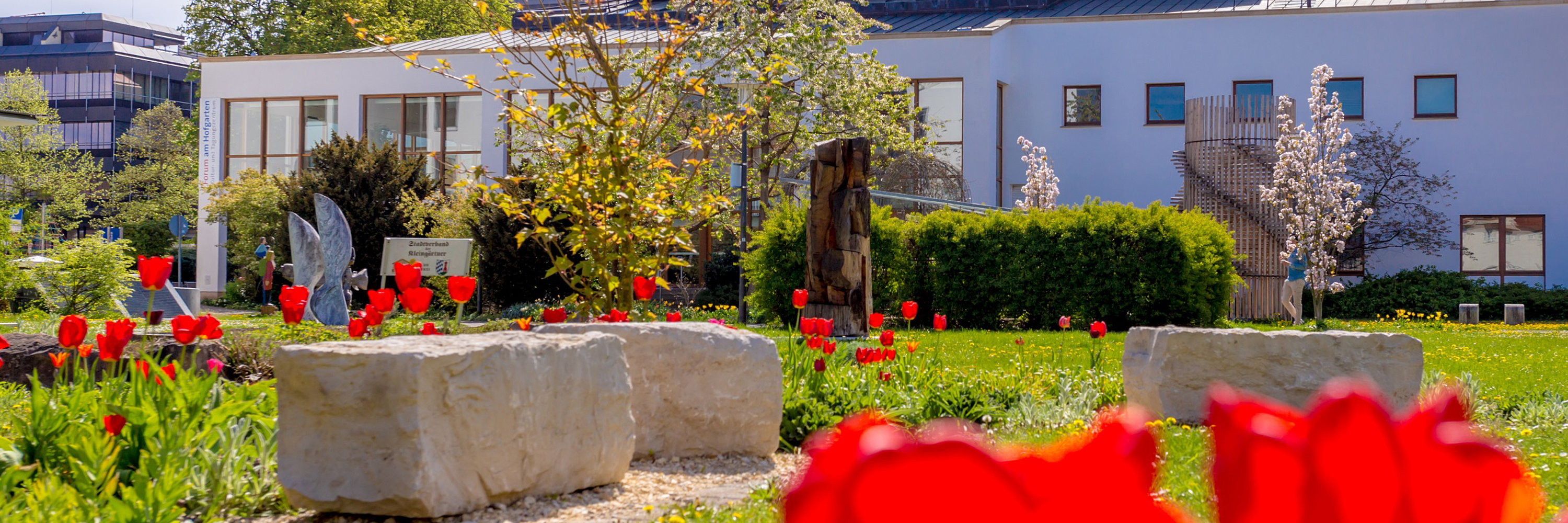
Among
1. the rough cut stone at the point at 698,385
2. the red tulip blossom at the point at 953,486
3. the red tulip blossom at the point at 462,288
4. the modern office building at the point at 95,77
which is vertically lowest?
Result: the rough cut stone at the point at 698,385

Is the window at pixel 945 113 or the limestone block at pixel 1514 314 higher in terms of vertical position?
the window at pixel 945 113

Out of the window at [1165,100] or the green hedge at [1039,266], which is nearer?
the green hedge at [1039,266]

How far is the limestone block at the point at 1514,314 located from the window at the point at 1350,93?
7173 mm

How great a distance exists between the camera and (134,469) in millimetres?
4461

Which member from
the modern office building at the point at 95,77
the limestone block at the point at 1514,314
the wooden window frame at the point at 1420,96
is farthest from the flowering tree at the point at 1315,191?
the modern office building at the point at 95,77

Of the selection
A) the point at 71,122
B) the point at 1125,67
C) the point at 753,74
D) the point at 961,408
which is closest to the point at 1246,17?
the point at 1125,67

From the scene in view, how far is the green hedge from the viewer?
16.7 meters

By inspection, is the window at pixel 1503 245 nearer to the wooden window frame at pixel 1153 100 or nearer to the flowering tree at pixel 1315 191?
the wooden window frame at pixel 1153 100

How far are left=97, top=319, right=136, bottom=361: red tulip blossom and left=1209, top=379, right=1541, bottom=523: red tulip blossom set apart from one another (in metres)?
5.12

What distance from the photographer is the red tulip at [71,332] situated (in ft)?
15.3

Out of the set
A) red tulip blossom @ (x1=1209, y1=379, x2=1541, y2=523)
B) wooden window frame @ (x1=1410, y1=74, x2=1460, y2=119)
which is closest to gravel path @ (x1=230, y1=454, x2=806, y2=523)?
red tulip blossom @ (x1=1209, y1=379, x2=1541, y2=523)

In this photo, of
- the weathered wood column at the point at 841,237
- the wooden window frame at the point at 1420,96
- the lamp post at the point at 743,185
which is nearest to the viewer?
the weathered wood column at the point at 841,237

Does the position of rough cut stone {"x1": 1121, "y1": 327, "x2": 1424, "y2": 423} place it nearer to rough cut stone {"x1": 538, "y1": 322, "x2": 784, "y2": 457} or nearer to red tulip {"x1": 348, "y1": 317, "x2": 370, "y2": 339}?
rough cut stone {"x1": 538, "y1": 322, "x2": 784, "y2": 457}

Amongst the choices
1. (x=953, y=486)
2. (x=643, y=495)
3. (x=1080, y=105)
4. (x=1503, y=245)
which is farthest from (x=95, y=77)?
(x=953, y=486)
